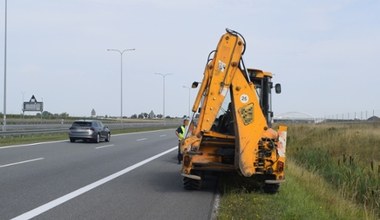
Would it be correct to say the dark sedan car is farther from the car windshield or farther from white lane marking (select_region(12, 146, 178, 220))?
white lane marking (select_region(12, 146, 178, 220))

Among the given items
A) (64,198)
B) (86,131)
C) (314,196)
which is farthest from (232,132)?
(86,131)

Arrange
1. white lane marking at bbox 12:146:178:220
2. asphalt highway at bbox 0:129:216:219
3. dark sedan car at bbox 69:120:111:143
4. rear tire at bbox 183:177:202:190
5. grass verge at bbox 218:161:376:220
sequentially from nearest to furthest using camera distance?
white lane marking at bbox 12:146:178:220 → grass verge at bbox 218:161:376:220 → asphalt highway at bbox 0:129:216:219 → rear tire at bbox 183:177:202:190 → dark sedan car at bbox 69:120:111:143

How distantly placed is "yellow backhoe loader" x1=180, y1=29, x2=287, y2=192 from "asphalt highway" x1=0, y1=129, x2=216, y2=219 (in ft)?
2.86

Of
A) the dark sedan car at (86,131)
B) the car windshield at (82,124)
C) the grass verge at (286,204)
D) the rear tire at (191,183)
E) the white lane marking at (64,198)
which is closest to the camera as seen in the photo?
the white lane marking at (64,198)

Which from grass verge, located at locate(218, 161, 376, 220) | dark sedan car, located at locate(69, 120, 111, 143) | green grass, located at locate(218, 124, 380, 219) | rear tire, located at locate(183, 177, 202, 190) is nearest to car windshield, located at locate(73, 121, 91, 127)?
dark sedan car, located at locate(69, 120, 111, 143)

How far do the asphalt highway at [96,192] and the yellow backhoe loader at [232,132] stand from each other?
871mm

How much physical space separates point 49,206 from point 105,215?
1.27 meters

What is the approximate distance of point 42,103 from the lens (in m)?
68.2

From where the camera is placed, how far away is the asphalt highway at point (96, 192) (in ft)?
28.8

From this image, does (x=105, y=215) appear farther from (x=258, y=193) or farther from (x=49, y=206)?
(x=258, y=193)

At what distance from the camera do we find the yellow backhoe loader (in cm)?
1034

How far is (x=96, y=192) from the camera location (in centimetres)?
1110

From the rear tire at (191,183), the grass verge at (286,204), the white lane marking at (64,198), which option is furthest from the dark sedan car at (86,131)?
the rear tire at (191,183)

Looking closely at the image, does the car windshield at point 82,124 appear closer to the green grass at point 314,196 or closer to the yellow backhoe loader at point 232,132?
the green grass at point 314,196
